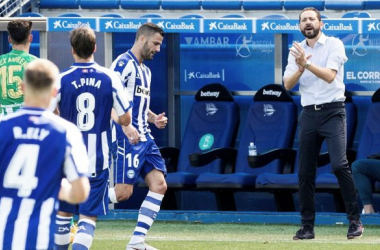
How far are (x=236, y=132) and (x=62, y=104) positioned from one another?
16.0 ft

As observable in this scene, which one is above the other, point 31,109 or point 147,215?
point 31,109

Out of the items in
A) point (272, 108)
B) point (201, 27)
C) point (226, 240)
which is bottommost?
point (226, 240)

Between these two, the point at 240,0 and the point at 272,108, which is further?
the point at 240,0

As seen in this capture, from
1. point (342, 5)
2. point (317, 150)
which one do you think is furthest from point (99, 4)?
point (317, 150)

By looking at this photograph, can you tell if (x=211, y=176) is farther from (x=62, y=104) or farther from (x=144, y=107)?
(x=62, y=104)

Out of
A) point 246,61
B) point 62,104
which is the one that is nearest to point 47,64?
point 62,104

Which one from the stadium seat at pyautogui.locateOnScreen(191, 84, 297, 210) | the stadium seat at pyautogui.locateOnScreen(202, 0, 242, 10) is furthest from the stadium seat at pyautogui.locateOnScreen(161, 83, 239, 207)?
the stadium seat at pyautogui.locateOnScreen(202, 0, 242, 10)

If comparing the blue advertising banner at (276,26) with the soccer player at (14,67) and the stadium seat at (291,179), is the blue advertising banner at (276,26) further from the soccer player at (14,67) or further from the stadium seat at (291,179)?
the soccer player at (14,67)

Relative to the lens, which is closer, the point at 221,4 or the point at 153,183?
the point at 153,183

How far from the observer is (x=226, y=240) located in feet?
31.5

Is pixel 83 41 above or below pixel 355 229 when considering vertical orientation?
above

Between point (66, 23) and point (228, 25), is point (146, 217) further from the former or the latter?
point (66, 23)

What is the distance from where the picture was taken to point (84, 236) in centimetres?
724

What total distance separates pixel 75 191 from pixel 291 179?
6542 millimetres
